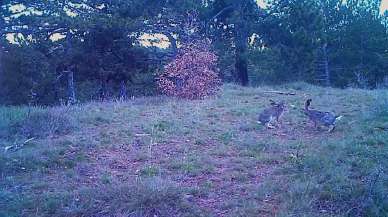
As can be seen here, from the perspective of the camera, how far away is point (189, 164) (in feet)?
21.5

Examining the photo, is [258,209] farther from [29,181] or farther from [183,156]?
[29,181]

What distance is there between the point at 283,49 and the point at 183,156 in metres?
16.7

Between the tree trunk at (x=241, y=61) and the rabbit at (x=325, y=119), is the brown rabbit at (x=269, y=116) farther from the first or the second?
the tree trunk at (x=241, y=61)

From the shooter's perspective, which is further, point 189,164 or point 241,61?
point 241,61

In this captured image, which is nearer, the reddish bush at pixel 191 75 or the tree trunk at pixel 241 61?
the reddish bush at pixel 191 75

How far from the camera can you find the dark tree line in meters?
17.8

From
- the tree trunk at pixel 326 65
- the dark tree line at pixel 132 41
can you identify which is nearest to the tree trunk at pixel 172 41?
the dark tree line at pixel 132 41

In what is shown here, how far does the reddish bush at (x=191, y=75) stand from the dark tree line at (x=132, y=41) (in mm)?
2094

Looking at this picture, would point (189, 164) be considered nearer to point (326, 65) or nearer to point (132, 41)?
point (132, 41)

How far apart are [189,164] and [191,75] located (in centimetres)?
855

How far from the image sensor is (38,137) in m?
8.61

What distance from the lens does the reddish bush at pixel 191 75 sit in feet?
48.3

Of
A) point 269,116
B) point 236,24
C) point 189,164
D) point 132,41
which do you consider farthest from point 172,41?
point 189,164

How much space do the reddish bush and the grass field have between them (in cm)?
346
